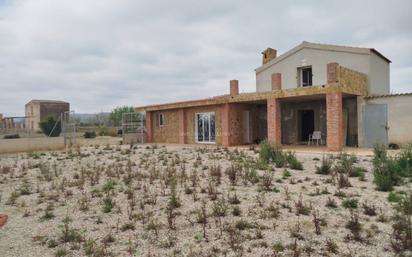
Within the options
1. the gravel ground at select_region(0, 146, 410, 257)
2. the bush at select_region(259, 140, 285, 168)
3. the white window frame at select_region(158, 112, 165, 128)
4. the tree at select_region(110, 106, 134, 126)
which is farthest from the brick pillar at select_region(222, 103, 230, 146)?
the tree at select_region(110, 106, 134, 126)

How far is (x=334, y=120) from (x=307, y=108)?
5.43 m

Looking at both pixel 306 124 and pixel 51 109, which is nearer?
pixel 306 124

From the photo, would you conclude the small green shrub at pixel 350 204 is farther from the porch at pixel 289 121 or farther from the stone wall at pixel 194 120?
the stone wall at pixel 194 120

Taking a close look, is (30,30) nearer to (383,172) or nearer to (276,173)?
(276,173)

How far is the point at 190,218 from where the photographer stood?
6.18 meters

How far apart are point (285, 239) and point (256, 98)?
14.5 meters

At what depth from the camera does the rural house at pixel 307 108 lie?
16.5 meters

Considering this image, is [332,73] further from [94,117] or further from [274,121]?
[94,117]

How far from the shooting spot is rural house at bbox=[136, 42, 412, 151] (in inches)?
651

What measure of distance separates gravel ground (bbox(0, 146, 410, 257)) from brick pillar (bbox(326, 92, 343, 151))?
665 centimetres

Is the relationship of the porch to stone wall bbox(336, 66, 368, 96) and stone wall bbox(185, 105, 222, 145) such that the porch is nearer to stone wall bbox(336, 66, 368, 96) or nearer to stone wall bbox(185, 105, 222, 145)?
stone wall bbox(185, 105, 222, 145)

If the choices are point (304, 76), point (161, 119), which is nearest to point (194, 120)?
point (161, 119)

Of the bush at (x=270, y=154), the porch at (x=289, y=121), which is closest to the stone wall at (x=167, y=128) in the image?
the porch at (x=289, y=121)

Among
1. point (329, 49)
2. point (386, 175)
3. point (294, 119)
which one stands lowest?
point (386, 175)
